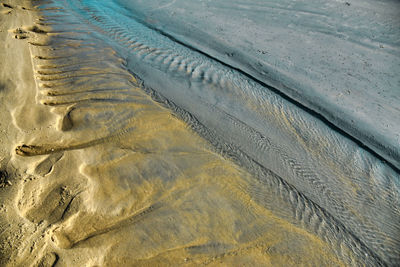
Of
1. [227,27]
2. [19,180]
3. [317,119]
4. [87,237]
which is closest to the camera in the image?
[87,237]

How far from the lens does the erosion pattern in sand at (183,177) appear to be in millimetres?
1925

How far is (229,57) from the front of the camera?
14.4ft

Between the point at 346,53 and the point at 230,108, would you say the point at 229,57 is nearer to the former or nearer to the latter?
the point at 230,108

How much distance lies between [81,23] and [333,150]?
547 cm

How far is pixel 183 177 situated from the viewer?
240 centimetres

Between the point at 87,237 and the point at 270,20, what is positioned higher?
the point at 270,20

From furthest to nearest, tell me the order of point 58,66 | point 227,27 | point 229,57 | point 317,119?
point 227,27, point 229,57, point 58,66, point 317,119

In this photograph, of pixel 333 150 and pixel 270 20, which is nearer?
pixel 333 150

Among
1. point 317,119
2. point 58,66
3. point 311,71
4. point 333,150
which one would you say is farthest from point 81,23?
point 333,150

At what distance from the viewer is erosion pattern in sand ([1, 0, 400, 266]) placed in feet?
6.31

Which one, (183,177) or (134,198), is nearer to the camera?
(134,198)

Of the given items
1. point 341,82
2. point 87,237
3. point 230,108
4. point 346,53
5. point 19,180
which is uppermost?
point 346,53

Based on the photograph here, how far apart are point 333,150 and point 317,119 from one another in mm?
550

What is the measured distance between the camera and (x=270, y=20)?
18.0ft
